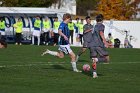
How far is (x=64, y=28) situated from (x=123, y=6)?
2354 inches

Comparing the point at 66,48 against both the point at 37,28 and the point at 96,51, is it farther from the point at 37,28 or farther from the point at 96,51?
the point at 37,28

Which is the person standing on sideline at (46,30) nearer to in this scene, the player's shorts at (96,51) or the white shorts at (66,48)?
the white shorts at (66,48)

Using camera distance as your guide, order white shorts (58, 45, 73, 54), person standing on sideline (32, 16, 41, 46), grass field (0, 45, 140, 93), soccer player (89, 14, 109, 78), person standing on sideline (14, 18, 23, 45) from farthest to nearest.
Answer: person standing on sideline (32, 16, 41, 46) → person standing on sideline (14, 18, 23, 45) → white shorts (58, 45, 73, 54) → soccer player (89, 14, 109, 78) → grass field (0, 45, 140, 93)

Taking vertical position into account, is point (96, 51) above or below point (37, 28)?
above

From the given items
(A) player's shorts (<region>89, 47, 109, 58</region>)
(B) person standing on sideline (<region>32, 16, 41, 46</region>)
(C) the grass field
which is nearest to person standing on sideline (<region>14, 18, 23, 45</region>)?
(B) person standing on sideline (<region>32, 16, 41, 46</region>)

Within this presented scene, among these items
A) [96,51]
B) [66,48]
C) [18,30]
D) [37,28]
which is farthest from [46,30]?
[96,51]

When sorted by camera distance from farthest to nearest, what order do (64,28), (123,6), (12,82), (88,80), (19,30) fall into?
(123,6) < (19,30) < (64,28) < (88,80) < (12,82)

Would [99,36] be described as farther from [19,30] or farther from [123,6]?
[123,6]

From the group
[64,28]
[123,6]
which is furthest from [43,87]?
[123,6]

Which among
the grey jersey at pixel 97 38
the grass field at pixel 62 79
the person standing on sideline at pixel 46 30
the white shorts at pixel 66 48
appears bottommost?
the person standing on sideline at pixel 46 30

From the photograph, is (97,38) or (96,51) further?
(97,38)

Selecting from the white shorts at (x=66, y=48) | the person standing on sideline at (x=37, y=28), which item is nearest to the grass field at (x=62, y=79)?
the white shorts at (x=66, y=48)

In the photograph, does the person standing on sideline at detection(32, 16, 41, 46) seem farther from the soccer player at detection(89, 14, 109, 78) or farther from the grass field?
the soccer player at detection(89, 14, 109, 78)

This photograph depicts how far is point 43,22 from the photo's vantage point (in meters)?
44.8
